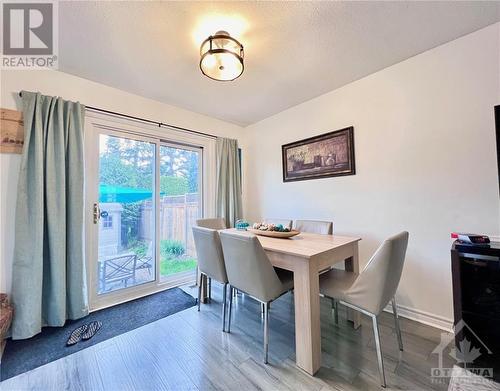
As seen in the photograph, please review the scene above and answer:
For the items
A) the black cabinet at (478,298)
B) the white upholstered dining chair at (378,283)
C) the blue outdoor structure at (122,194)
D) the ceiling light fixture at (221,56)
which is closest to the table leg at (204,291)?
the blue outdoor structure at (122,194)

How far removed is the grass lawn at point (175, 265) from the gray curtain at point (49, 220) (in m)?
0.90

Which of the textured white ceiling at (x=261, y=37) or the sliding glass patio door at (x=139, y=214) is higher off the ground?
the textured white ceiling at (x=261, y=37)

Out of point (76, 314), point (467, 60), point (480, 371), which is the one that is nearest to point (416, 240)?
point (480, 371)

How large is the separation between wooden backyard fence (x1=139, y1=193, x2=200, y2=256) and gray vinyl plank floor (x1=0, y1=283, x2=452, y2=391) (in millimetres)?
1166

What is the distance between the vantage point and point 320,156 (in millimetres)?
A: 2668

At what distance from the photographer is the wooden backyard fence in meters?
2.69

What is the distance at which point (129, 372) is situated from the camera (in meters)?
1.38

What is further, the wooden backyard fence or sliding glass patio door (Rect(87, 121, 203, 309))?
the wooden backyard fence

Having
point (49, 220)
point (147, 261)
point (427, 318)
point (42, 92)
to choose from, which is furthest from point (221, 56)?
point (427, 318)

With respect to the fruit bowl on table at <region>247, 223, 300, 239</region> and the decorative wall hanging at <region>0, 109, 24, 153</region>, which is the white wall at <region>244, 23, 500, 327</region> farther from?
the decorative wall hanging at <region>0, 109, 24, 153</region>

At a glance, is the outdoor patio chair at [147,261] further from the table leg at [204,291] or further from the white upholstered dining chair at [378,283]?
the white upholstered dining chair at [378,283]

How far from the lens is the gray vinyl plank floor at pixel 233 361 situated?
1.28 meters

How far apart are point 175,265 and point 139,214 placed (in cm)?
86

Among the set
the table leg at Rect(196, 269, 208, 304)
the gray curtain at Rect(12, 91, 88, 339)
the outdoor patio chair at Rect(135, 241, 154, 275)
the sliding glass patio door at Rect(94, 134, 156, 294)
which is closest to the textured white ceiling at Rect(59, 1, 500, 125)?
the gray curtain at Rect(12, 91, 88, 339)
